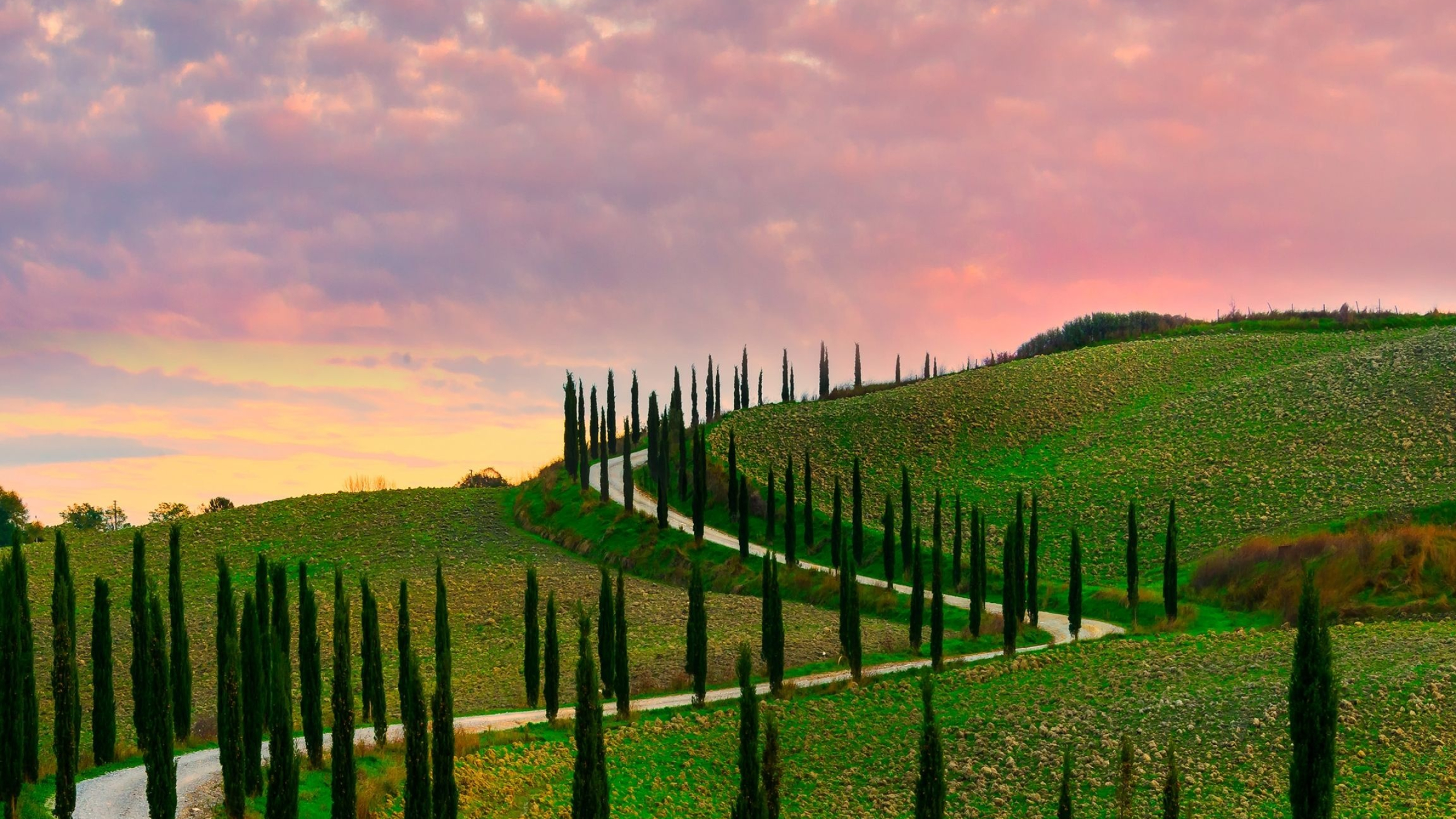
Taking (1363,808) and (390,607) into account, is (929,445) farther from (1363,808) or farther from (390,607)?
(1363,808)

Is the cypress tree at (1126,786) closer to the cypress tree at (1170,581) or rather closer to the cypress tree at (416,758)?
the cypress tree at (416,758)

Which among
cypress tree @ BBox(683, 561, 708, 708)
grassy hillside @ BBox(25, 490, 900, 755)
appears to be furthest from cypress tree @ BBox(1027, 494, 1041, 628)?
cypress tree @ BBox(683, 561, 708, 708)

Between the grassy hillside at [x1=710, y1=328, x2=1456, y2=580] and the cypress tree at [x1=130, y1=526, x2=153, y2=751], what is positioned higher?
the grassy hillside at [x1=710, y1=328, x2=1456, y2=580]

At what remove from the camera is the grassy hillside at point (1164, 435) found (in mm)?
81062

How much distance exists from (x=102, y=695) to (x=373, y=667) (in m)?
9.50

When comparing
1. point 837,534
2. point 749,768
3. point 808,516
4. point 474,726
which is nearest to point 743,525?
point 808,516

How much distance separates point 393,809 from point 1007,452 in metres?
72.0

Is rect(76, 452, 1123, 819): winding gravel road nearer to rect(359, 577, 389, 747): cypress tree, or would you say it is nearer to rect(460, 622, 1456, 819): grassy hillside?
rect(359, 577, 389, 747): cypress tree

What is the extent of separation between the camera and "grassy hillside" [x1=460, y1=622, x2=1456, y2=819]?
3812 centimetres

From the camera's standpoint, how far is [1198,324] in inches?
5901

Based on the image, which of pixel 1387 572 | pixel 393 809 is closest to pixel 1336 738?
pixel 1387 572

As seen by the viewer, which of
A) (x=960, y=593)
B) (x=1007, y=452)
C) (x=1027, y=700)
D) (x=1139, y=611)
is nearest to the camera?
(x=1027, y=700)

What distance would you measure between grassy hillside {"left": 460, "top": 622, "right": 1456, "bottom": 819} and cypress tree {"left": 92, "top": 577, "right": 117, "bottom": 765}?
14349 millimetres

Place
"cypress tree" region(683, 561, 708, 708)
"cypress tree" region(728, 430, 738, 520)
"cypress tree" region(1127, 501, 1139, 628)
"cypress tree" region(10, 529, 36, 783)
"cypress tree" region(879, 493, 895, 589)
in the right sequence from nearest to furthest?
"cypress tree" region(10, 529, 36, 783)
"cypress tree" region(683, 561, 708, 708)
"cypress tree" region(1127, 501, 1139, 628)
"cypress tree" region(879, 493, 895, 589)
"cypress tree" region(728, 430, 738, 520)
